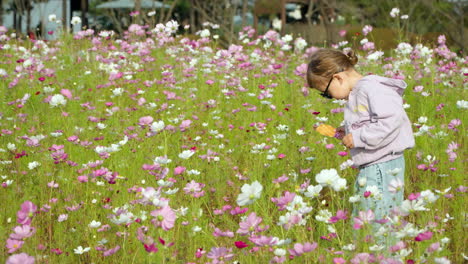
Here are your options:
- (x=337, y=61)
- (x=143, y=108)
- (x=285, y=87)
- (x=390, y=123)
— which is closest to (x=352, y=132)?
(x=390, y=123)

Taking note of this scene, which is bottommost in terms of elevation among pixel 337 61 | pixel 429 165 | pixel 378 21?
pixel 378 21

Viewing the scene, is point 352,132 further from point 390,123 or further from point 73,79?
point 73,79

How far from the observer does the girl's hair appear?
2463mm

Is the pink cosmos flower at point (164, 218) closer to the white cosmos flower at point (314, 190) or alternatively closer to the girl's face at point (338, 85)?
the white cosmos flower at point (314, 190)

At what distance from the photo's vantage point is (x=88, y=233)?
243cm

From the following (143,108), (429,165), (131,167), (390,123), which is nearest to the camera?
(390,123)

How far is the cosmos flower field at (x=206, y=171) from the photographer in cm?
186

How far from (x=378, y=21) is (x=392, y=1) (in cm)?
114

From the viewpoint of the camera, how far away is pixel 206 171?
125 inches

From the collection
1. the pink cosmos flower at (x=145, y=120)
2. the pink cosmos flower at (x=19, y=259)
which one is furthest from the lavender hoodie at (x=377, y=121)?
the pink cosmos flower at (x=19, y=259)

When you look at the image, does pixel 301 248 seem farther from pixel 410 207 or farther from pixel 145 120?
pixel 145 120

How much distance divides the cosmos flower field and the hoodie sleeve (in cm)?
27

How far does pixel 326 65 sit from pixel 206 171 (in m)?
1.05

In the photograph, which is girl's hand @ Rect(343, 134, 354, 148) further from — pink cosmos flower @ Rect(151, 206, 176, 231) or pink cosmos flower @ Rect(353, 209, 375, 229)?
pink cosmos flower @ Rect(151, 206, 176, 231)
